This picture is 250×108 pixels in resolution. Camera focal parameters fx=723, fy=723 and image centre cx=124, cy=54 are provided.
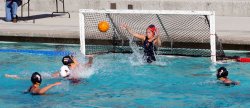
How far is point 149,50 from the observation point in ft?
58.2

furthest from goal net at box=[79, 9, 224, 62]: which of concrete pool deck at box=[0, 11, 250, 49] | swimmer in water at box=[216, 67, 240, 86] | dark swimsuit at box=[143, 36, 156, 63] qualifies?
swimmer in water at box=[216, 67, 240, 86]

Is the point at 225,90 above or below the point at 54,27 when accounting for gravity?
below

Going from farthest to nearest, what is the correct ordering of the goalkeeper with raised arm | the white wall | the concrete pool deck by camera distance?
the white wall < the concrete pool deck < the goalkeeper with raised arm

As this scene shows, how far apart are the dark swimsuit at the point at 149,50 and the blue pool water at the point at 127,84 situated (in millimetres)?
183

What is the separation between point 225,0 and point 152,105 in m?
13.0

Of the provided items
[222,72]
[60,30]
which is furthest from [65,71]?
[60,30]

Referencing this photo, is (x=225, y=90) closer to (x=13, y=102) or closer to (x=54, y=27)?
(x=13, y=102)

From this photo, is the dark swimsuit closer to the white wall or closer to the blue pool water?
the blue pool water

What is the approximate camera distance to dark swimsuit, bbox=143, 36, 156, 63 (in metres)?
17.7

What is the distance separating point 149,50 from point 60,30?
3.96 m

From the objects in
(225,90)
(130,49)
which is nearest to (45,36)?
(130,49)

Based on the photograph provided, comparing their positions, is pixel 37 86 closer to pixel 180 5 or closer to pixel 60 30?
pixel 60 30

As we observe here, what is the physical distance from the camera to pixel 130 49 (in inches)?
752

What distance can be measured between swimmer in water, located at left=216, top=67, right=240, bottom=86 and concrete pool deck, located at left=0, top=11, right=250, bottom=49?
3.82m
